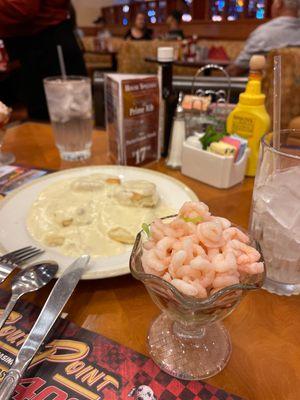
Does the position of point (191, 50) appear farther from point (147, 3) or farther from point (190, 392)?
point (190, 392)

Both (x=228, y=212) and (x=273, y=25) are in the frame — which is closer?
(x=228, y=212)

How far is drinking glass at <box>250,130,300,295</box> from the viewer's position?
612 mm

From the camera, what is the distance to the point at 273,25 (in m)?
2.94

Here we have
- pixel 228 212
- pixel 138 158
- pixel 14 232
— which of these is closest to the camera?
pixel 14 232

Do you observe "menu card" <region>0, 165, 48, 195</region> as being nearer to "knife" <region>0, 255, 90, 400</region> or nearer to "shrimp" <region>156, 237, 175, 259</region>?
"knife" <region>0, 255, 90, 400</region>

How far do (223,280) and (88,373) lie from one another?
249mm

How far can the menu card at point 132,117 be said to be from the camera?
3.50 feet

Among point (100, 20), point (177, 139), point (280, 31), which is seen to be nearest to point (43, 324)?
point (177, 139)

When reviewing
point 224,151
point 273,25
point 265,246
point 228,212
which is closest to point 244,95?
point 224,151

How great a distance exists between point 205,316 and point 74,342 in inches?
9.0

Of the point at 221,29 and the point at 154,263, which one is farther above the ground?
the point at 221,29

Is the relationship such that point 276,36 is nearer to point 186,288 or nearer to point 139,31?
point 186,288

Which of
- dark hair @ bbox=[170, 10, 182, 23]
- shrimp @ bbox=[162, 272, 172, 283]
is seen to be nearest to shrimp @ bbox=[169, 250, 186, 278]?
shrimp @ bbox=[162, 272, 172, 283]

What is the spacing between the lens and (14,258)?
2.17ft
